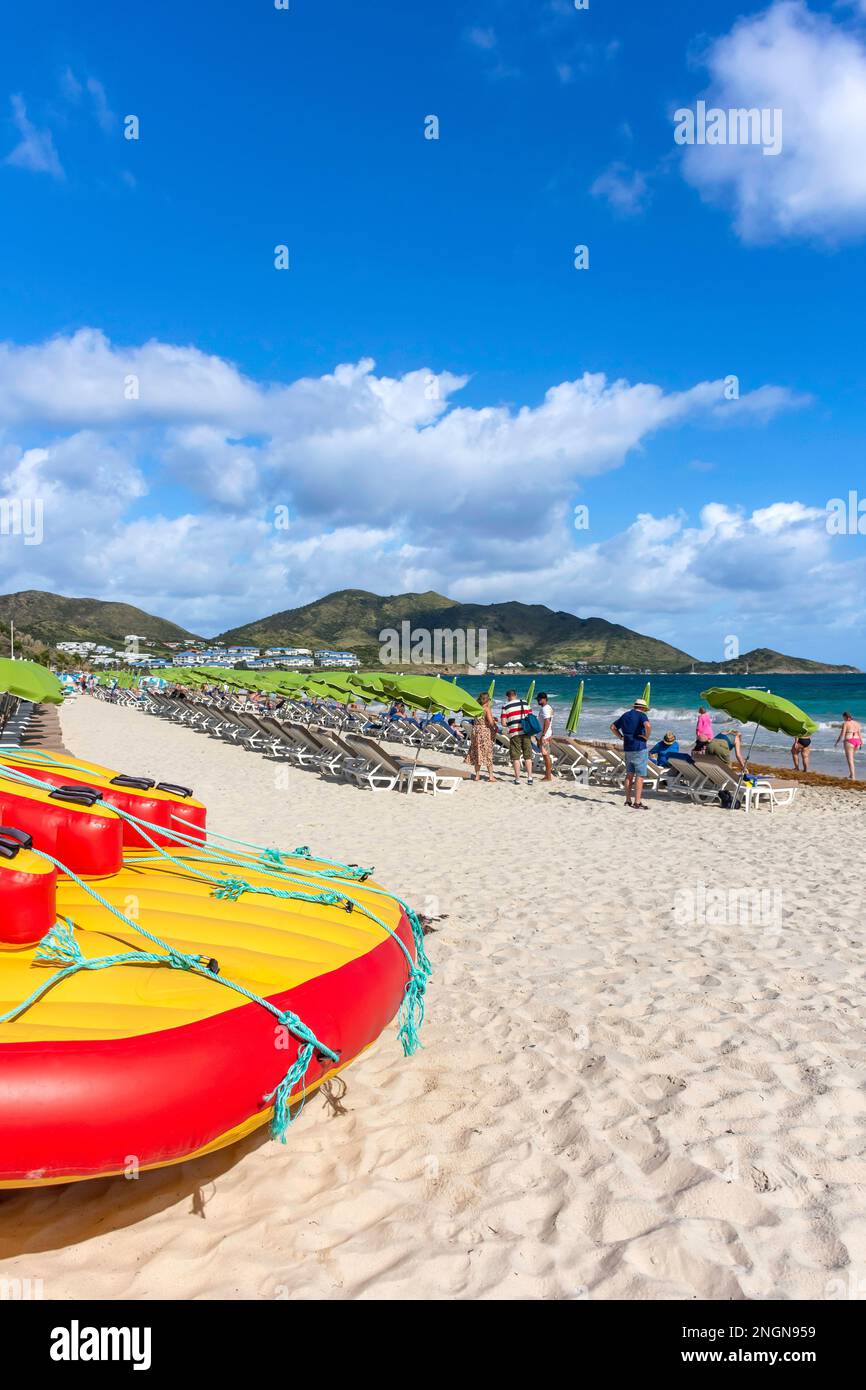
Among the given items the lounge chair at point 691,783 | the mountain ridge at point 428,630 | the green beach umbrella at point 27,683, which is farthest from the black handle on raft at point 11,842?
the mountain ridge at point 428,630

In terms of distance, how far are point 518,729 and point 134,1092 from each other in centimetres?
1162

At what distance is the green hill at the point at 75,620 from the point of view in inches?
5086

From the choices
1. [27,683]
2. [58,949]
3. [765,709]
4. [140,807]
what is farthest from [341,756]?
[58,949]

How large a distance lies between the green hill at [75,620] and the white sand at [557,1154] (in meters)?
126

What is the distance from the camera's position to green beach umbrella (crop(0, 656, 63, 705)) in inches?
390

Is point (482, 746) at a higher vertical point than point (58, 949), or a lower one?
lower

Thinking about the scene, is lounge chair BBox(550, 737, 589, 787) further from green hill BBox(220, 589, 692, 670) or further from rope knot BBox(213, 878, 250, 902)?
green hill BBox(220, 589, 692, 670)

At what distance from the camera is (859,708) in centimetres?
5012

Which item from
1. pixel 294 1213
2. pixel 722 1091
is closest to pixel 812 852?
pixel 722 1091

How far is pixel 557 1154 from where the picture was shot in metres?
2.68

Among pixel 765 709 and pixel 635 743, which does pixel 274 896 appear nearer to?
pixel 635 743

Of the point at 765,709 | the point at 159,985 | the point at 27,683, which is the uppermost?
the point at 27,683
